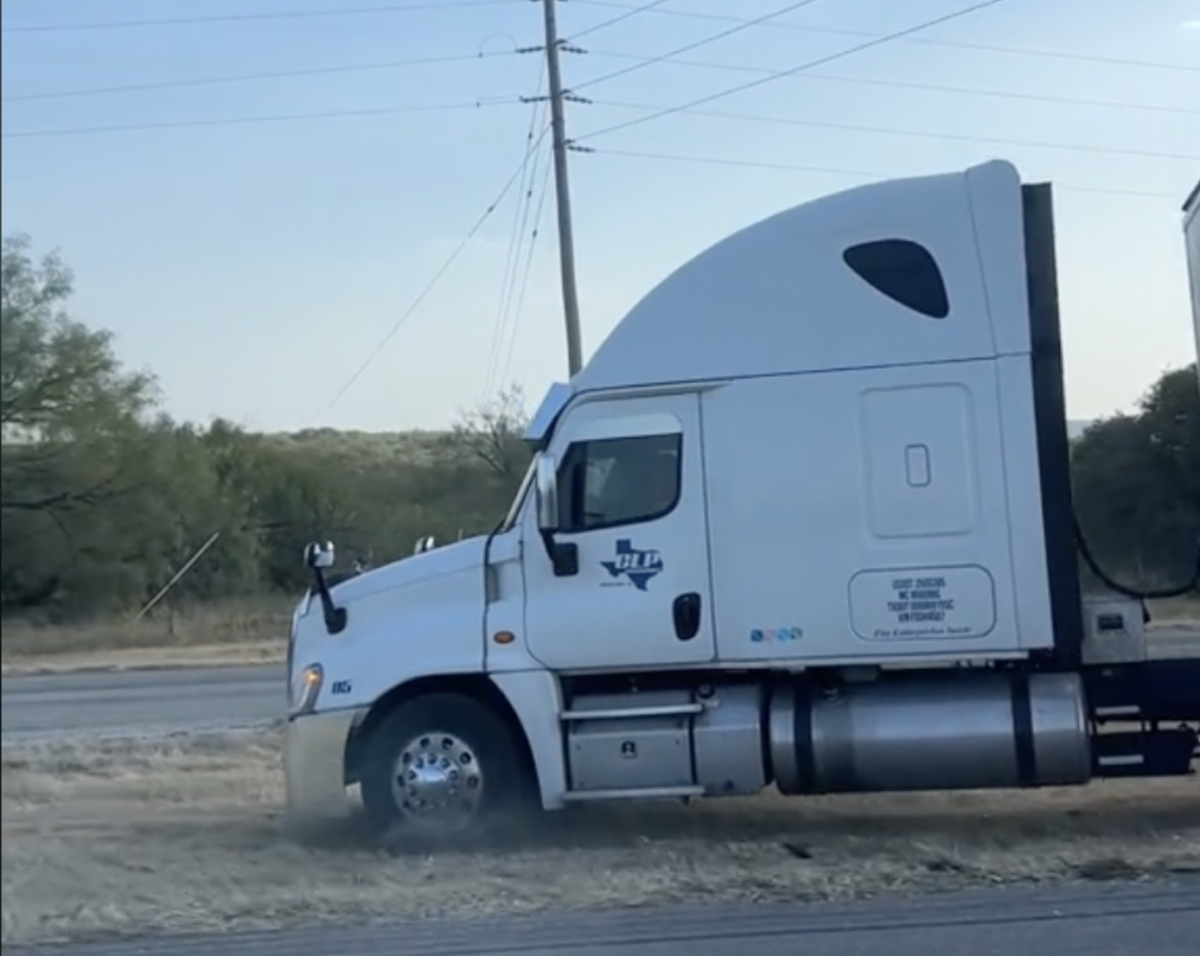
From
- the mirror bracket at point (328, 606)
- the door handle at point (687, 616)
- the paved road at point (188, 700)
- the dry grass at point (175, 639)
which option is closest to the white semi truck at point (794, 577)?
the door handle at point (687, 616)

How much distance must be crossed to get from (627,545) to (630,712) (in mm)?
916

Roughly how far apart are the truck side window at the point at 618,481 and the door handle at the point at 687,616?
0.48m

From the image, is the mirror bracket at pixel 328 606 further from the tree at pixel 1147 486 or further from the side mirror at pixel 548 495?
the tree at pixel 1147 486

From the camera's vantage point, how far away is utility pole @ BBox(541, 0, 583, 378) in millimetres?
13094

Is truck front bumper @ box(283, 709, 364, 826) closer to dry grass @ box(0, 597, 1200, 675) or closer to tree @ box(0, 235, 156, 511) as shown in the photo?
dry grass @ box(0, 597, 1200, 675)

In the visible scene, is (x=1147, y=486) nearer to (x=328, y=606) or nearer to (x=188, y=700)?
(x=328, y=606)

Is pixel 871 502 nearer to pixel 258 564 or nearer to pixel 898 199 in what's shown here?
pixel 898 199

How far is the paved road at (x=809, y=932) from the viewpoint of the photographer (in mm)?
8258

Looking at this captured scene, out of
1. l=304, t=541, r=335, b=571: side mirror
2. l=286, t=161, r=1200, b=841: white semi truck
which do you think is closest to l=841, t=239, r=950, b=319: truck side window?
l=286, t=161, r=1200, b=841: white semi truck

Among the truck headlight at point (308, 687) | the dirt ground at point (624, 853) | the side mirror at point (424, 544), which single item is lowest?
the dirt ground at point (624, 853)

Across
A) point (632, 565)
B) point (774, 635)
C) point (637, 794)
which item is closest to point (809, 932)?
point (637, 794)

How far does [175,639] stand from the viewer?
1083 centimetres

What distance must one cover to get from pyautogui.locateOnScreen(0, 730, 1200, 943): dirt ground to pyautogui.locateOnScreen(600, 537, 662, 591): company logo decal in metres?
1.44

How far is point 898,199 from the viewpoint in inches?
446
